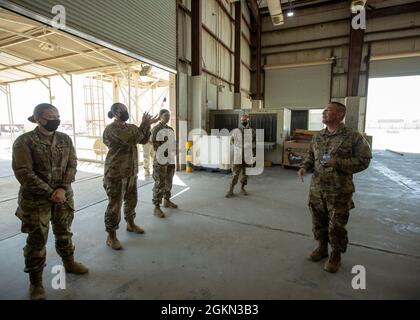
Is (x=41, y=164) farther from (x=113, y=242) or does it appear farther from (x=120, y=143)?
(x=113, y=242)

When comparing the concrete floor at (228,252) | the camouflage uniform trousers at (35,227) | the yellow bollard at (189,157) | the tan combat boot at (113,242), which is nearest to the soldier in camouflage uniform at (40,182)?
the camouflage uniform trousers at (35,227)

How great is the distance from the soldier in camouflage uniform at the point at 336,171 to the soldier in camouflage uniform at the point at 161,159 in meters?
2.19

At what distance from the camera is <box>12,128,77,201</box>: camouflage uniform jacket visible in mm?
1773

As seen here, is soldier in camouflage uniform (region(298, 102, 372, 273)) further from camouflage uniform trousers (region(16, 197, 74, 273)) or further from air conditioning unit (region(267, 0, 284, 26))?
air conditioning unit (region(267, 0, 284, 26))

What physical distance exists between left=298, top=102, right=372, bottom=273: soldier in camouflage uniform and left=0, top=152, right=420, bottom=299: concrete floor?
0.40 metres

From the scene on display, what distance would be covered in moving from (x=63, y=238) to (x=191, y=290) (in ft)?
4.05

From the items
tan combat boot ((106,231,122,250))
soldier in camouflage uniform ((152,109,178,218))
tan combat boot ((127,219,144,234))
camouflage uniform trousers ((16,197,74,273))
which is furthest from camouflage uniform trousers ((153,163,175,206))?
camouflage uniform trousers ((16,197,74,273))

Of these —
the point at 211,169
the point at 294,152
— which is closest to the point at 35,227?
the point at 211,169

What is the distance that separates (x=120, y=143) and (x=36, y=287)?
1.47 metres

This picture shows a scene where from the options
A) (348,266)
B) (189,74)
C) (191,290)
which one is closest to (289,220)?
(348,266)

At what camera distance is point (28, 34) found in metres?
5.00

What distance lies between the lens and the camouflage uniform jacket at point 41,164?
5.82 feet

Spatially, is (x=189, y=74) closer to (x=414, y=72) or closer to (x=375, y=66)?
(x=375, y=66)

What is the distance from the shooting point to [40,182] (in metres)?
1.78
